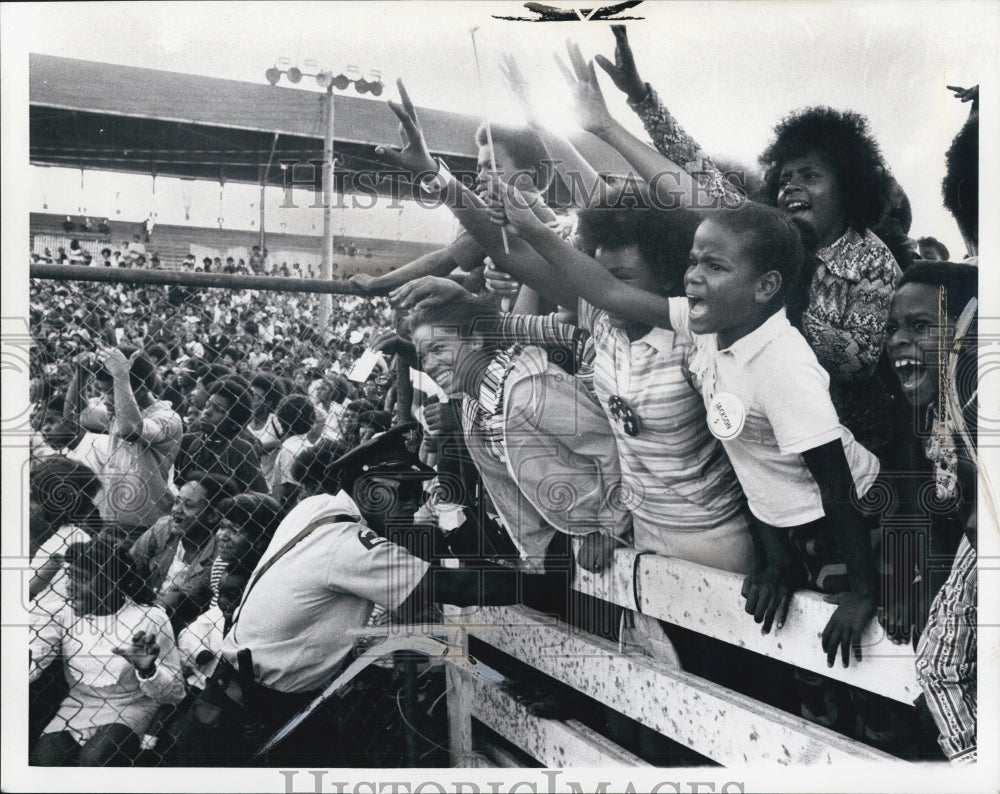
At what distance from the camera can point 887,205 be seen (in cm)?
270

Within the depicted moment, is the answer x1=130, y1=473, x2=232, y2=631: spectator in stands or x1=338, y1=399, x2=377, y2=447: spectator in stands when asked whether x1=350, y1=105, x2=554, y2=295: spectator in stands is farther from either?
x1=130, y1=473, x2=232, y2=631: spectator in stands

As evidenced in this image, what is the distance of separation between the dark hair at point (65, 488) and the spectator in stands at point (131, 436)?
0.12 ft

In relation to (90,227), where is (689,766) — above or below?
below

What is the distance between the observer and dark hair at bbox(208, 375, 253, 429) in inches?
117

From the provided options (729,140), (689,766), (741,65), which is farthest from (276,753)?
(741,65)

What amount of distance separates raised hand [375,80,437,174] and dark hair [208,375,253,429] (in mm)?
871

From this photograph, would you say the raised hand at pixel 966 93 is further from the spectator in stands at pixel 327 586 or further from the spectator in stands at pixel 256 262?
the spectator in stands at pixel 256 262

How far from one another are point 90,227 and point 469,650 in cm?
187

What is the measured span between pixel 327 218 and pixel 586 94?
90cm

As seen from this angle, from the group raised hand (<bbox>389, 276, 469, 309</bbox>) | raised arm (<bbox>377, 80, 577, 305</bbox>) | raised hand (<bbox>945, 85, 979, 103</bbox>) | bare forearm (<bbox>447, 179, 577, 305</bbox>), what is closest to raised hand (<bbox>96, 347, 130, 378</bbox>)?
raised hand (<bbox>389, 276, 469, 309</bbox>)

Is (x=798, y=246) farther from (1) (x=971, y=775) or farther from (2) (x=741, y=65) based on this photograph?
(1) (x=971, y=775)

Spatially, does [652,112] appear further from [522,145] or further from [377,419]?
[377,419]

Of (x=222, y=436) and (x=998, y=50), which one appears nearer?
(x=998, y=50)

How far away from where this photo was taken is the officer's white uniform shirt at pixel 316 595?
2.91 meters
